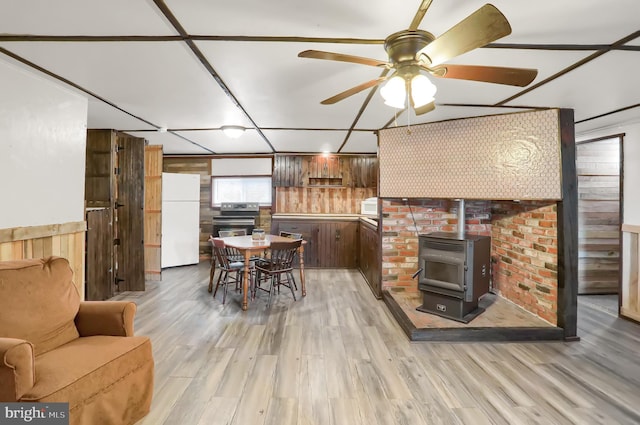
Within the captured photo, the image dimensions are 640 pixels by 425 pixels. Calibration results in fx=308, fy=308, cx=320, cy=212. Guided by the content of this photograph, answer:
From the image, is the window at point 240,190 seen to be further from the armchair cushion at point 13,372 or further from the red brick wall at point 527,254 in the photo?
the armchair cushion at point 13,372

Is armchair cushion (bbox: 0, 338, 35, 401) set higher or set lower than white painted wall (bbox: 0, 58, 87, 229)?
lower

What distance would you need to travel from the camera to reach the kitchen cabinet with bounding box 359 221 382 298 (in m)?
4.00

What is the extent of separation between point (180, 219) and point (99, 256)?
74.1 inches

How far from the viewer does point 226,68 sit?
213 cm

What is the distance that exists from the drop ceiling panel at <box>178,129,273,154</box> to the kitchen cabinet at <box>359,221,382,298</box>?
6.96 feet

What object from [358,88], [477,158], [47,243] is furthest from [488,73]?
[47,243]

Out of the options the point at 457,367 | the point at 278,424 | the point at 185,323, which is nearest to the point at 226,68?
the point at 278,424

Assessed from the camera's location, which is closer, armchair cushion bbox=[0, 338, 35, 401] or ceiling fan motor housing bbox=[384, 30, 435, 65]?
armchair cushion bbox=[0, 338, 35, 401]

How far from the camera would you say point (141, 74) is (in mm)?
2252

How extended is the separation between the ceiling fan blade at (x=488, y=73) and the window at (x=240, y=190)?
4980 mm

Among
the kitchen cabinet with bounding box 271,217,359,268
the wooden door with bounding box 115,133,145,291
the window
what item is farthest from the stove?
the wooden door with bounding box 115,133,145,291

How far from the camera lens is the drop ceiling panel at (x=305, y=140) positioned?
419 centimetres

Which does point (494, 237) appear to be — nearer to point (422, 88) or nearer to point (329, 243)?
point (329, 243)

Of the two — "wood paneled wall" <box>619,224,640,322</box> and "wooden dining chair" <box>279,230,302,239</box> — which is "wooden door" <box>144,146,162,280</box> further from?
"wood paneled wall" <box>619,224,640,322</box>
